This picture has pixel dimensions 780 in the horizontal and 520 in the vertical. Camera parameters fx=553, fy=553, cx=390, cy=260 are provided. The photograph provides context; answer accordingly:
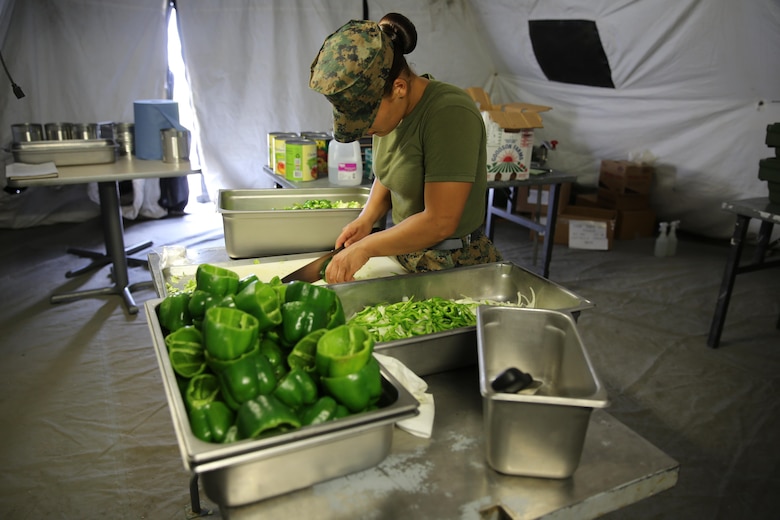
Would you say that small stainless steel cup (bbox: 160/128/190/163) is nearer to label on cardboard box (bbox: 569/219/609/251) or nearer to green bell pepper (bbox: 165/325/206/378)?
green bell pepper (bbox: 165/325/206/378)

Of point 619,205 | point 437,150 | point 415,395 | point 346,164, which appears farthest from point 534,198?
point 415,395

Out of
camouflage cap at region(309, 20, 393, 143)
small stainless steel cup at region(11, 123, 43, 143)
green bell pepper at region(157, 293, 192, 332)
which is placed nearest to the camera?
green bell pepper at region(157, 293, 192, 332)

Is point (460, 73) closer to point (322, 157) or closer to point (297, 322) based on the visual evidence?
point (322, 157)

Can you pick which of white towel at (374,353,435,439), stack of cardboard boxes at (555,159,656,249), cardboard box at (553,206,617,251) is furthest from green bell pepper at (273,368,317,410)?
stack of cardboard boxes at (555,159,656,249)

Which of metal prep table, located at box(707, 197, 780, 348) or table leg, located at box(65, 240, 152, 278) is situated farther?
table leg, located at box(65, 240, 152, 278)

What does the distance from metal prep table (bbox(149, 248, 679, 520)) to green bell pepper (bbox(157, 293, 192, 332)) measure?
414mm

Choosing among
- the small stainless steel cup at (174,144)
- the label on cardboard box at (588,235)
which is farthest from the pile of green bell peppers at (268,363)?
the label on cardboard box at (588,235)

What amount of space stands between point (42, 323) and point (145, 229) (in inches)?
80.0

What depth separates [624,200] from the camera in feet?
18.5

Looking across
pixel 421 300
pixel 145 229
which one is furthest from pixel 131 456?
pixel 145 229

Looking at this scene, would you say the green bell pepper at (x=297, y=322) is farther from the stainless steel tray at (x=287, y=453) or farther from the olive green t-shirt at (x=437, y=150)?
the olive green t-shirt at (x=437, y=150)

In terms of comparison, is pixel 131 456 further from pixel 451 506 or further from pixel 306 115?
pixel 306 115

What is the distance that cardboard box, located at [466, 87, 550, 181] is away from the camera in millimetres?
3908

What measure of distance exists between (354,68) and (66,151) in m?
3.16
